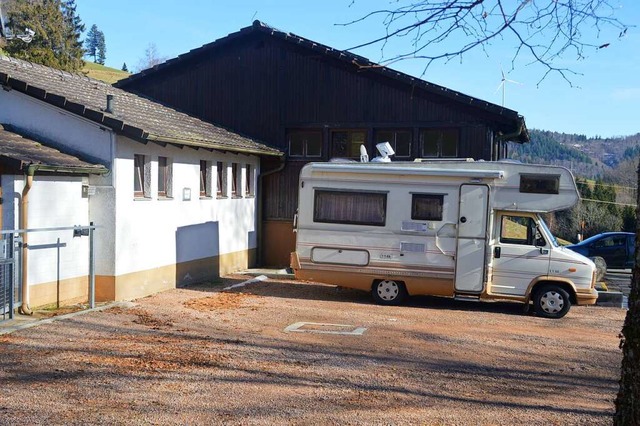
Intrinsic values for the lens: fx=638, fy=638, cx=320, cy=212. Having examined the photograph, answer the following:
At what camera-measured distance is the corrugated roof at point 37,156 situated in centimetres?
1081

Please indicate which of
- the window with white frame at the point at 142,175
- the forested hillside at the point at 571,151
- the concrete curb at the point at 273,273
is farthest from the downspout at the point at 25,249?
the forested hillside at the point at 571,151

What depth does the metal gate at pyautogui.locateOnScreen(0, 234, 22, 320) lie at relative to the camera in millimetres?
10141

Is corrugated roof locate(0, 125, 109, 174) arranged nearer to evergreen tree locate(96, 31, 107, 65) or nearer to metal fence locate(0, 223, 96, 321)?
metal fence locate(0, 223, 96, 321)

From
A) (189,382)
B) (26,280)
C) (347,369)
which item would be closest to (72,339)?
Answer: (26,280)

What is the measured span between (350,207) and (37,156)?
6.54m

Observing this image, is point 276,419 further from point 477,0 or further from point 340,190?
point 340,190

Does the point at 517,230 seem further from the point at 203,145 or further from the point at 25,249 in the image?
the point at 25,249

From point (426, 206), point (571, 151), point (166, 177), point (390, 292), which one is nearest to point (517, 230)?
point (426, 206)

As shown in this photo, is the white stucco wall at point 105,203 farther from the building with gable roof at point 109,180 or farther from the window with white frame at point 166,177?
the window with white frame at point 166,177

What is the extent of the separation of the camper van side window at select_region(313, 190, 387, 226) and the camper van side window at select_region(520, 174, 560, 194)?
297cm

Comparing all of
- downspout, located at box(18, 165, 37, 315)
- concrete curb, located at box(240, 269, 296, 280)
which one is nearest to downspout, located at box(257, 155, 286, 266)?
concrete curb, located at box(240, 269, 296, 280)

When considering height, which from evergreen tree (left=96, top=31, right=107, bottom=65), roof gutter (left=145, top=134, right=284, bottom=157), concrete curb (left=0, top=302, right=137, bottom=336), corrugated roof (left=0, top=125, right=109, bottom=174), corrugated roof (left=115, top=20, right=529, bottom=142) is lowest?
concrete curb (left=0, top=302, right=137, bottom=336)

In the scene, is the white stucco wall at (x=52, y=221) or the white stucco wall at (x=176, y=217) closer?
the white stucco wall at (x=52, y=221)

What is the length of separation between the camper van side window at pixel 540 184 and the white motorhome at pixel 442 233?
0.07ft
